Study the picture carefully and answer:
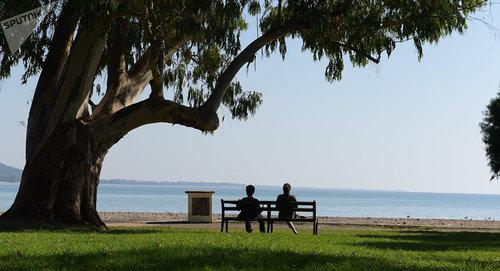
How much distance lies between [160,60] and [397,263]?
32.7ft

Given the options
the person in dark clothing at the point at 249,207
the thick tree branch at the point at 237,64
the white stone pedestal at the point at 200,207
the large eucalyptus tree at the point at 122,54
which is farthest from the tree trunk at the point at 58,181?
the white stone pedestal at the point at 200,207

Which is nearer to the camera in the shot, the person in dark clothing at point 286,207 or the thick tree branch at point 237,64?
the person in dark clothing at point 286,207

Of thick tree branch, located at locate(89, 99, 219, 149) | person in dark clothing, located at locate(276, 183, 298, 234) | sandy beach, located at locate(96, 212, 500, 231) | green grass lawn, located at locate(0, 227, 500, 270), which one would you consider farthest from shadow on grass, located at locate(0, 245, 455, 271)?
sandy beach, located at locate(96, 212, 500, 231)

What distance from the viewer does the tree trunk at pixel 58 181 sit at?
59.0 feet

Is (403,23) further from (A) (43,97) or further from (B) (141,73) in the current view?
(A) (43,97)

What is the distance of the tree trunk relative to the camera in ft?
59.0

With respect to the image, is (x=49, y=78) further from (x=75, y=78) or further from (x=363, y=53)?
(x=363, y=53)

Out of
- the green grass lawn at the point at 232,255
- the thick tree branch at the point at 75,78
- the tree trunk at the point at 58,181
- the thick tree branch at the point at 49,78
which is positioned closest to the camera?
the green grass lawn at the point at 232,255

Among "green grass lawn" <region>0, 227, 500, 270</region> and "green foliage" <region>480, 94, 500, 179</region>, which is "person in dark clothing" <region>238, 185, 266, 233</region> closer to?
"green grass lawn" <region>0, 227, 500, 270</region>

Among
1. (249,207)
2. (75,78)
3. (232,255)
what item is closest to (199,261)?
(232,255)

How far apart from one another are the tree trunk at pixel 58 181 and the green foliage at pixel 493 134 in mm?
15682

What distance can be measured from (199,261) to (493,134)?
2183 cm

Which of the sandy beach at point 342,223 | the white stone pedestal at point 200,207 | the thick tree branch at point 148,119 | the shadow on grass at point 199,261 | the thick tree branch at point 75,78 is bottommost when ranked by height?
the shadow on grass at point 199,261

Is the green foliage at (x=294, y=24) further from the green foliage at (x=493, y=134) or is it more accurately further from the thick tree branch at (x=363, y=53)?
the green foliage at (x=493, y=134)
